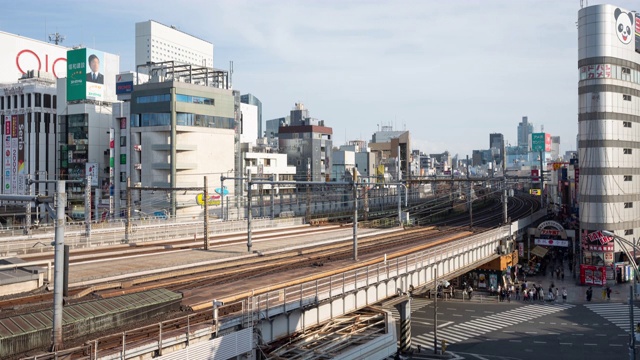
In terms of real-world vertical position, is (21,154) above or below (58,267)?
Answer: above

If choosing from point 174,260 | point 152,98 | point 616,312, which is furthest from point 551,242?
point 152,98

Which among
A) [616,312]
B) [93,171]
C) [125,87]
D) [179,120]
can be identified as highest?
[125,87]

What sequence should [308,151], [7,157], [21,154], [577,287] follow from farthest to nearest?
[308,151] < [7,157] < [21,154] < [577,287]

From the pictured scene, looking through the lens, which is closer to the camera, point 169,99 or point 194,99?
point 169,99

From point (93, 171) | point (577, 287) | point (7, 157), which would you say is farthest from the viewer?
point (7, 157)

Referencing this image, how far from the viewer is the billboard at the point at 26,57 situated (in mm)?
107938

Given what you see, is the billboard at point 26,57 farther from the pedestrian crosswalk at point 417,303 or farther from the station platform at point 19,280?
the station platform at point 19,280

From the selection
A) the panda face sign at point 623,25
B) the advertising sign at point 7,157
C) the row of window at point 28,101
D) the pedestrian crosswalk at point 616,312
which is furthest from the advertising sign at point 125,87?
Result: the pedestrian crosswalk at point 616,312

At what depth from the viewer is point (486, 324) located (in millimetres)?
42406

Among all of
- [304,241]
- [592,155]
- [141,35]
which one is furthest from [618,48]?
[141,35]

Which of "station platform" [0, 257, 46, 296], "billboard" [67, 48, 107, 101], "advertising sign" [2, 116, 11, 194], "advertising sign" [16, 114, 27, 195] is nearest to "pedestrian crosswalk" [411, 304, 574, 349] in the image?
"station platform" [0, 257, 46, 296]

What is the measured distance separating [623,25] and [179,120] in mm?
53971

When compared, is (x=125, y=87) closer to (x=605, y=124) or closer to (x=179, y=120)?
(x=179, y=120)

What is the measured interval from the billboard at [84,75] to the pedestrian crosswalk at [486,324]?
225ft
